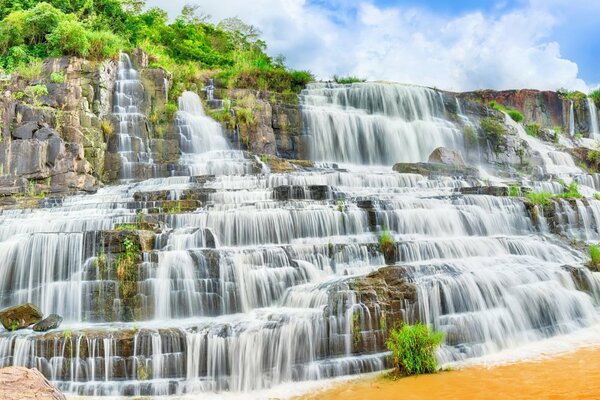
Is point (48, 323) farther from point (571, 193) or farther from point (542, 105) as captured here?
point (542, 105)

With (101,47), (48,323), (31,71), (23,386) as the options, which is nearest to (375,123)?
(101,47)

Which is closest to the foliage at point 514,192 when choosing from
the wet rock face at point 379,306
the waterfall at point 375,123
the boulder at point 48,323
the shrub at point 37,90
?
the wet rock face at point 379,306

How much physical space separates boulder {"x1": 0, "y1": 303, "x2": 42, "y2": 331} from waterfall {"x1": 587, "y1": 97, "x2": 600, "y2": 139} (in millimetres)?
37981

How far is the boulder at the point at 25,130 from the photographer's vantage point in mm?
15766

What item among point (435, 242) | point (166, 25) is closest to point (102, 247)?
point (435, 242)

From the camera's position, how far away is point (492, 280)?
9.83 meters

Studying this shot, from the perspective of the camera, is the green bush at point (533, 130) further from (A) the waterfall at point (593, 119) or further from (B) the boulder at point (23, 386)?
(B) the boulder at point (23, 386)

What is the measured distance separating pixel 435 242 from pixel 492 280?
1842 millimetres

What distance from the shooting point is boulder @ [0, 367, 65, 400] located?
310 cm

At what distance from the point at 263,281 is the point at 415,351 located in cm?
332

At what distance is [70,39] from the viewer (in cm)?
1975

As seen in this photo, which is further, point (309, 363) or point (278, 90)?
point (278, 90)

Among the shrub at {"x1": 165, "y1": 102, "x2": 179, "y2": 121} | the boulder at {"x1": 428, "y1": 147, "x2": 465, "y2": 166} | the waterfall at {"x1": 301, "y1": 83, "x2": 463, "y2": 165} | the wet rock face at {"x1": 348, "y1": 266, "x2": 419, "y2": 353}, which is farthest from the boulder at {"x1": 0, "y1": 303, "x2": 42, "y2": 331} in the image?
the boulder at {"x1": 428, "y1": 147, "x2": 465, "y2": 166}

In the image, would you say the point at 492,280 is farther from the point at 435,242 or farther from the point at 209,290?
the point at 209,290
